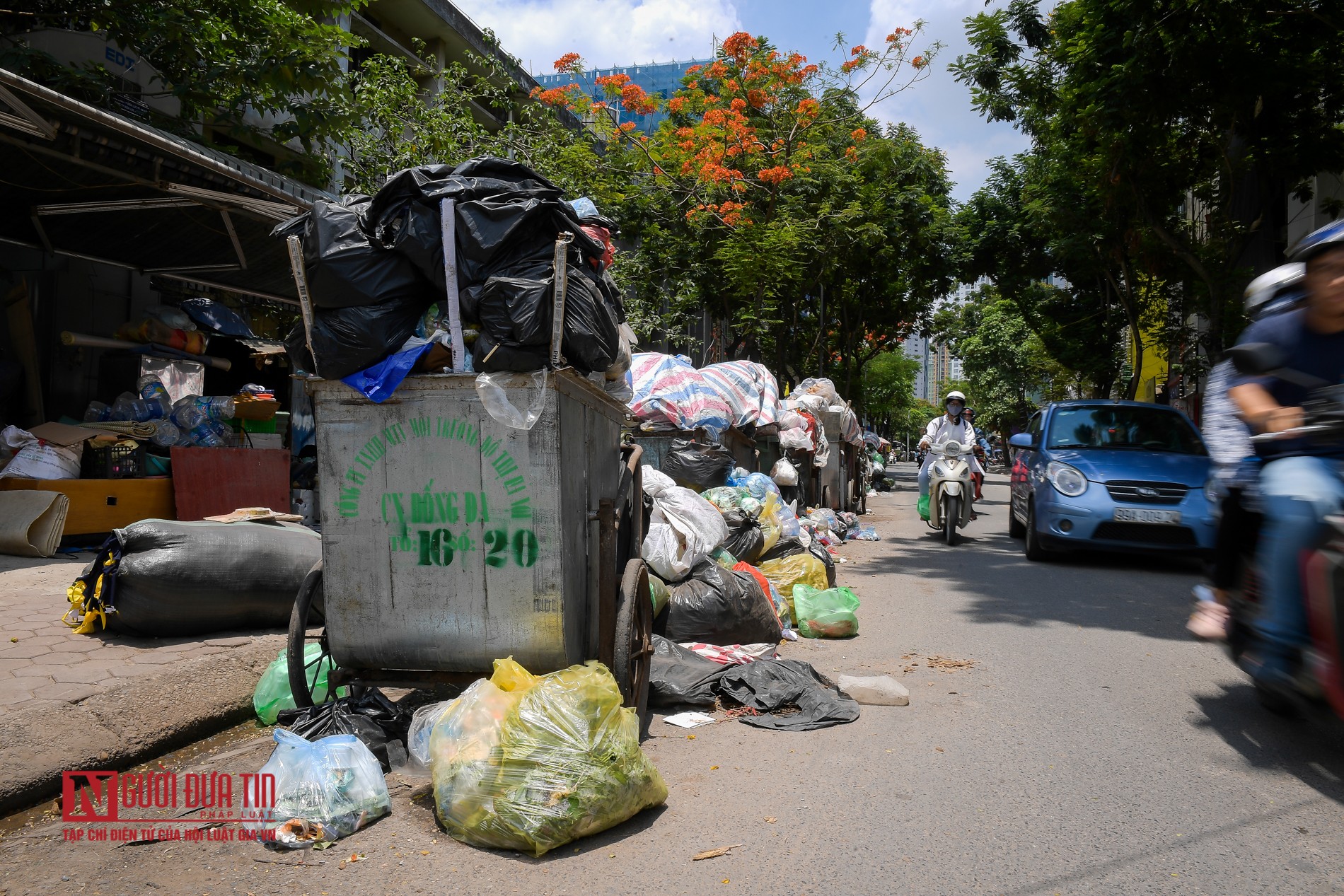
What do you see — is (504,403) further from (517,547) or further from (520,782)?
(520,782)

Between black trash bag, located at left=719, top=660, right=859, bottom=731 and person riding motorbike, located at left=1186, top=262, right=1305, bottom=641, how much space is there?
66.6 inches

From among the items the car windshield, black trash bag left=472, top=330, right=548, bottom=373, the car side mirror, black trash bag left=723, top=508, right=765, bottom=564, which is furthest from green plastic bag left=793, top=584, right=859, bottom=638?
the car windshield

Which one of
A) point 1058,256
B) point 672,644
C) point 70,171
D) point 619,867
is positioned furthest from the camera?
point 1058,256

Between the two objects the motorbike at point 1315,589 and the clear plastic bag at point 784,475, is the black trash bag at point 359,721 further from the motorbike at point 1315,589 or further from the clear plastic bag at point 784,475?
the clear plastic bag at point 784,475

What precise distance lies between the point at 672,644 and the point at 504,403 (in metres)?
2.32

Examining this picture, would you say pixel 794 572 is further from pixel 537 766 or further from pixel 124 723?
pixel 124 723

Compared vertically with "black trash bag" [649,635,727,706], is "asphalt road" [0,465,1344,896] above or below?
below

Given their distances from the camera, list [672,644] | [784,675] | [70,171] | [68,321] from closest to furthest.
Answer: [784,675]
[672,644]
[70,171]
[68,321]

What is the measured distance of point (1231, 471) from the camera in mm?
3809

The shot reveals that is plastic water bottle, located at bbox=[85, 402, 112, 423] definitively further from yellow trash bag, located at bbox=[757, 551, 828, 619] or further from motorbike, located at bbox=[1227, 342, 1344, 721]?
motorbike, located at bbox=[1227, 342, 1344, 721]

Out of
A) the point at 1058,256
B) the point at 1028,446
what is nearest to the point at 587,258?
the point at 1028,446

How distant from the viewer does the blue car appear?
7992mm

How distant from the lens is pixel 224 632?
17.0ft

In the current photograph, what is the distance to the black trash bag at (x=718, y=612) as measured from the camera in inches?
214
